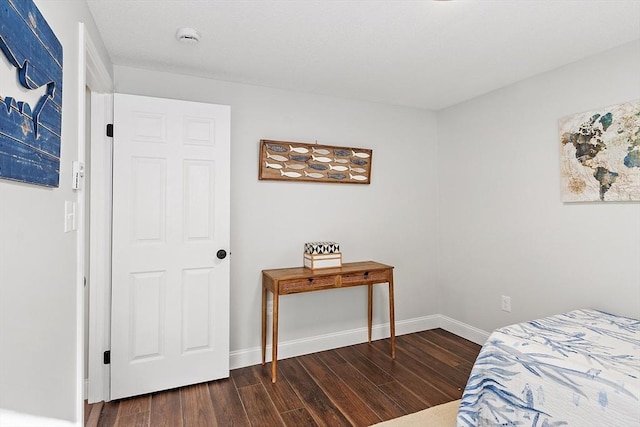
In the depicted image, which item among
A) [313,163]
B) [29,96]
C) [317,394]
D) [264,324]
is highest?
[313,163]

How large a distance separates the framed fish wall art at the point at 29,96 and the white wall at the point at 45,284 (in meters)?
0.07

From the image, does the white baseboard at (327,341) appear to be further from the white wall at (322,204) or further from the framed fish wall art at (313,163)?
the framed fish wall art at (313,163)

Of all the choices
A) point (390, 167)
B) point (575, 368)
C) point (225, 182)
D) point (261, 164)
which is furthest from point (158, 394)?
point (390, 167)

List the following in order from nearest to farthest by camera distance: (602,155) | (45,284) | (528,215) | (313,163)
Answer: (45,284), (602,155), (528,215), (313,163)

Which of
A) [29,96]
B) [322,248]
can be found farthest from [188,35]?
[322,248]

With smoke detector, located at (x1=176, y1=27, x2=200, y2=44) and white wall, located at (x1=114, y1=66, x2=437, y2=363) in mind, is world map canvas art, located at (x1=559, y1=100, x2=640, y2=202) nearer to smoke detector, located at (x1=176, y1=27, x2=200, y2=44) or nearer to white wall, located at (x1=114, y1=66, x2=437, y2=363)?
white wall, located at (x1=114, y1=66, x2=437, y2=363)

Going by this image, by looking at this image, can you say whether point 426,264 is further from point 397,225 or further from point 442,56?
point 442,56

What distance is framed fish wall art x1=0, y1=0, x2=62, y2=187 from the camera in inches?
33.4

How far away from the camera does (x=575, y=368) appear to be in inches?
59.5

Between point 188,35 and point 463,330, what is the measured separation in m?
3.41

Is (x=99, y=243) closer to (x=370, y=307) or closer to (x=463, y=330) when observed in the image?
(x=370, y=307)

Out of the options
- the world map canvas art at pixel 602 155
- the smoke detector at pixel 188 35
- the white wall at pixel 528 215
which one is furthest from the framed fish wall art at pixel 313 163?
the world map canvas art at pixel 602 155

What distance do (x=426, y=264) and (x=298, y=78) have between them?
228 centimetres

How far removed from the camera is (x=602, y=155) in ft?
7.50
